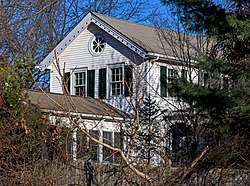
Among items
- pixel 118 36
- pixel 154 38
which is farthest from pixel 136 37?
pixel 154 38

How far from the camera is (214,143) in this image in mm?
10891

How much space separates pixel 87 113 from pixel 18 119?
7758 mm

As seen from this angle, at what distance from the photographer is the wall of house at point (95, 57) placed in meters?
22.7

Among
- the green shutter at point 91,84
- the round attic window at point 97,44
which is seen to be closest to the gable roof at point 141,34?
the round attic window at point 97,44

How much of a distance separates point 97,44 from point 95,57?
61 centimetres

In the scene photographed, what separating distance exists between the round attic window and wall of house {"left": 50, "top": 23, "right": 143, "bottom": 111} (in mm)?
140

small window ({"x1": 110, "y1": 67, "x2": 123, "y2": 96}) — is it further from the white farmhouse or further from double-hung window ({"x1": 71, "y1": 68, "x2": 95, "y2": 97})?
double-hung window ({"x1": 71, "y1": 68, "x2": 95, "y2": 97})

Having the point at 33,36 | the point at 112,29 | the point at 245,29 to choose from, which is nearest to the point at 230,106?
the point at 245,29

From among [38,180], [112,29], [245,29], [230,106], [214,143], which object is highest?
[112,29]

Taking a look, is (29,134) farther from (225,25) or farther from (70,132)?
(225,25)

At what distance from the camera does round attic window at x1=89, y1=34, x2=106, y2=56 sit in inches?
936

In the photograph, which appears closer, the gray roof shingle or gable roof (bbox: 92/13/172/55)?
the gray roof shingle

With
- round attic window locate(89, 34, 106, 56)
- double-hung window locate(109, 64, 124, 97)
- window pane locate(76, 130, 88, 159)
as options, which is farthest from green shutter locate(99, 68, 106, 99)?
window pane locate(76, 130, 88, 159)

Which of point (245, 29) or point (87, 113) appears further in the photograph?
point (87, 113)
